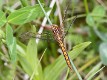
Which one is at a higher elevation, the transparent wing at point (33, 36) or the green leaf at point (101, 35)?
the transparent wing at point (33, 36)

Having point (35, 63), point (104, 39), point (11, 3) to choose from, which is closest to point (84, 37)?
point (104, 39)

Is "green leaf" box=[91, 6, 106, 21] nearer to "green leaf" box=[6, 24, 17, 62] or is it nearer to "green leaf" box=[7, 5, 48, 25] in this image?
"green leaf" box=[7, 5, 48, 25]

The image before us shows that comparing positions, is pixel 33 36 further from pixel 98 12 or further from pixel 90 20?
pixel 98 12

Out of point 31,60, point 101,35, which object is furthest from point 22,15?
point 101,35

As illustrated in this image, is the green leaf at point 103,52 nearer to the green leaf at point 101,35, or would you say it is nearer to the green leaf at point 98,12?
the green leaf at point 101,35

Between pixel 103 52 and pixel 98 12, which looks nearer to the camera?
pixel 103 52

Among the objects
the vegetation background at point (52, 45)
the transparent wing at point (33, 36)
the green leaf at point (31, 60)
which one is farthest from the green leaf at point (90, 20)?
the green leaf at point (31, 60)

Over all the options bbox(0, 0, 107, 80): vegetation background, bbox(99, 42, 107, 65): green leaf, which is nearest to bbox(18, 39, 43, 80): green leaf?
bbox(0, 0, 107, 80): vegetation background

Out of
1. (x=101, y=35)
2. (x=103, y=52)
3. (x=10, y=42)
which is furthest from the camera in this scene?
(x=101, y=35)
